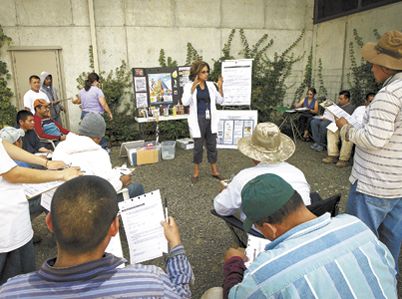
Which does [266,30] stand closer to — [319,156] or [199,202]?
[319,156]

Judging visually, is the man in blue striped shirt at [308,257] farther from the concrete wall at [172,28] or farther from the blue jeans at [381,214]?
the concrete wall at [172,28]

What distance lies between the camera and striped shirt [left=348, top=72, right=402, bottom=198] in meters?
1.80

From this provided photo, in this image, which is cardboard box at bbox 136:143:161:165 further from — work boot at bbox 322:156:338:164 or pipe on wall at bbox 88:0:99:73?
work boot at bbox 322:156:338:164

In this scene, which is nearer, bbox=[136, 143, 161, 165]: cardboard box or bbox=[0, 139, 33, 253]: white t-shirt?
bbox=[0, 139, 33, 253]: white t-shirt

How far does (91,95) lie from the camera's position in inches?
233

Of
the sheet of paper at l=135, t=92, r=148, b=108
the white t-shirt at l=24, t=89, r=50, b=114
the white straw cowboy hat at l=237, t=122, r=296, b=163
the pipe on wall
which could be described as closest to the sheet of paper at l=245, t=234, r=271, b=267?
the white straw cowboy hat at l=237, t=122, r=296, b=163

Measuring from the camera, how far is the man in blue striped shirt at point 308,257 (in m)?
0.97

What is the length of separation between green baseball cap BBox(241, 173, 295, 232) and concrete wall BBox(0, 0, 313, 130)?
6.67 meters

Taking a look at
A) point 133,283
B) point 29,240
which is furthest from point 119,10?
point 133,283

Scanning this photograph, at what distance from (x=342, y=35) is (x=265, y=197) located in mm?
7631

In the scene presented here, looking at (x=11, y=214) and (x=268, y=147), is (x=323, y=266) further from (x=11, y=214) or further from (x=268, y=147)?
(x=11, y=214)

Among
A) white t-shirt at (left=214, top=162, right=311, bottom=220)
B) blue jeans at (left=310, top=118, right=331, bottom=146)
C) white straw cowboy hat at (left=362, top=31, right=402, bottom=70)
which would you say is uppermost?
white straw cowboy hat at (left=362, top=31, right=402, bottom=70)

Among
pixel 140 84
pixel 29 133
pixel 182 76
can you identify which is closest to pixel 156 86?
pixel 140 84

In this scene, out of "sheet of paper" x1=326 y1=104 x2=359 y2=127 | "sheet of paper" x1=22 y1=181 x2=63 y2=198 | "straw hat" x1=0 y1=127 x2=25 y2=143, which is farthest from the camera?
"straw hat" x1=0 y1=127 x2=25 y2=143
